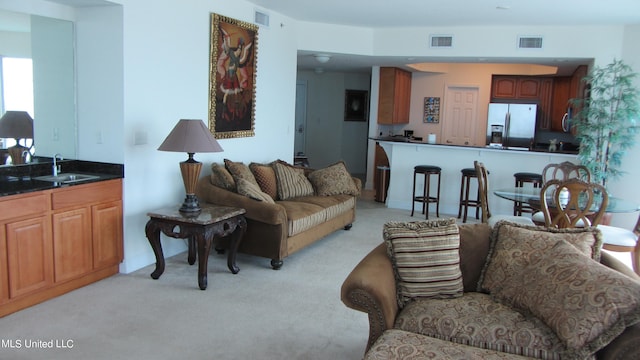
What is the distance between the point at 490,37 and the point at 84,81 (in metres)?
5.05

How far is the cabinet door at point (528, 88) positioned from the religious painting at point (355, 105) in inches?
120

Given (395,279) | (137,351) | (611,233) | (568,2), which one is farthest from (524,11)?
(137,351)

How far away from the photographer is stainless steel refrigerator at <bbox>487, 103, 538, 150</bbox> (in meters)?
9.23

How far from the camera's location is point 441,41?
709cm

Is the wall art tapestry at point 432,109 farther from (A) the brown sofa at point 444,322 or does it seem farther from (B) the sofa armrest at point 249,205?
(A) the brown sofa at point 444,322

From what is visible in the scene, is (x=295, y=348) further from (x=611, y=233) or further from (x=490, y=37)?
(x=490, y=37)

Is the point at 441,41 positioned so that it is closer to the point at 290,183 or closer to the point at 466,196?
the point at 466,196

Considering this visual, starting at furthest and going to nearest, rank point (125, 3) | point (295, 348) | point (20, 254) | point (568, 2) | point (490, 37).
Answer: point (490, 37) → point (568, 2) → point (125, 3) → point (20, 254) → point (295, 348)

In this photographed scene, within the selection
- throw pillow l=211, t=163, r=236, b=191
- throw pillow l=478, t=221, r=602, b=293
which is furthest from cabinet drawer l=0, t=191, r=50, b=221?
throw pillow l=478, t=221, r=602, b=293

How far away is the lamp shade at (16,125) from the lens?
13.0ft

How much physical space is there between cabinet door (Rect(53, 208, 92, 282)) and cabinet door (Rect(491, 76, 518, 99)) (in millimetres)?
7662

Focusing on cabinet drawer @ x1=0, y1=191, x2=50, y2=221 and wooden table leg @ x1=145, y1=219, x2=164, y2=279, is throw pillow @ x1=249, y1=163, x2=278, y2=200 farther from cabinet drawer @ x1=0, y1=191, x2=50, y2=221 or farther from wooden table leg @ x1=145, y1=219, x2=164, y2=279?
cabinet drawer @ x1=0, y1=191, x2=50, y2=221

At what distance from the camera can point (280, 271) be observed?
15.1 feet

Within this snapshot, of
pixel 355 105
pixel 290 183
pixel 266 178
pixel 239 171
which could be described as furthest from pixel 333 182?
pixel 355 105
